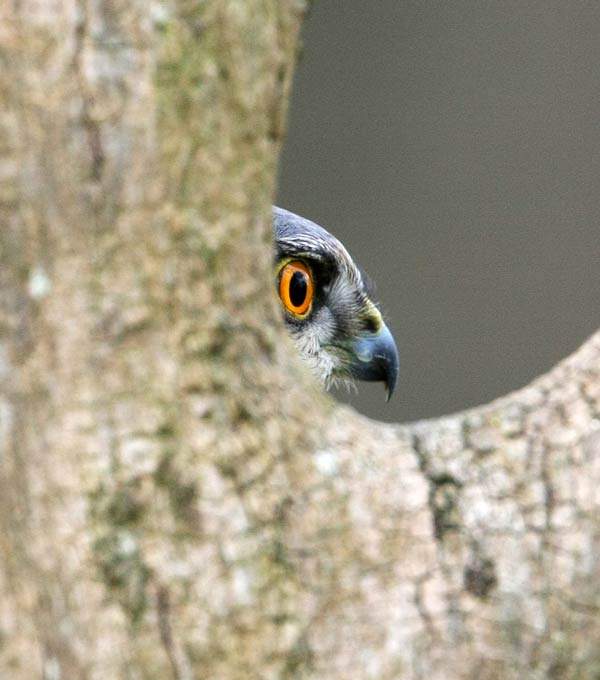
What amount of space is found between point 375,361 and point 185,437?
242cm

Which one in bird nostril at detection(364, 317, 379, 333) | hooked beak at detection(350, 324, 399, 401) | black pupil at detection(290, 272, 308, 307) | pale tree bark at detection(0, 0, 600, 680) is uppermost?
pale tree bark at detection(0, 0, 600, 680)

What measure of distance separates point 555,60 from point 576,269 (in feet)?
3.72

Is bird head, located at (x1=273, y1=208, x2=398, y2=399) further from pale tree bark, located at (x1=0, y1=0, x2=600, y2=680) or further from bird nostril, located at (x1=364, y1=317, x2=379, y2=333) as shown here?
pale tree bark, located at (x1=0, y1=0, x2=600, y2=680)

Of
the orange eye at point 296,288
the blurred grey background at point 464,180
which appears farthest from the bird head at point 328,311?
the blurred grey background at point 464,180

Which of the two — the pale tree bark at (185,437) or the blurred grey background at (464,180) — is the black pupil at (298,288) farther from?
the blurred grey background at (464,180)

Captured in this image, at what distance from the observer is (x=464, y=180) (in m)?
6.37

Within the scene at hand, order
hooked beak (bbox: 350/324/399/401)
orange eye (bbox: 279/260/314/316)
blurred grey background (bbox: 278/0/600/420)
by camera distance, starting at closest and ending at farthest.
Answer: orange eye (bbox: 279/260/314/316) < hooked beak (bbox: 350/324/399/401) < blurred grey background (bbox: 278/0/600/420)

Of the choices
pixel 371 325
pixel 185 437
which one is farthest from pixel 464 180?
pixel 185 437

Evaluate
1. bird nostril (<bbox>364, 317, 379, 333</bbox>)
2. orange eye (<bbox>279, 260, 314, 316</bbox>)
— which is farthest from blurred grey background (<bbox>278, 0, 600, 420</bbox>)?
orange eye (<bbox>279, 260, 314, 316</bbox>)

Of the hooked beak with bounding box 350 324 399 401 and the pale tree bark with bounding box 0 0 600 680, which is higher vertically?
the pale tree bark with bounding box 0 0 600 680

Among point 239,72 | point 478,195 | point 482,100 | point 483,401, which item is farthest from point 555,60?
point 239,72

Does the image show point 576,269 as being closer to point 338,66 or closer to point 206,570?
point 338,66

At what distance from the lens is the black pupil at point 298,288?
343 cm

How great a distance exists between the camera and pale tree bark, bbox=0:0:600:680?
1.16m
